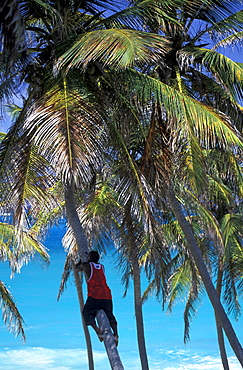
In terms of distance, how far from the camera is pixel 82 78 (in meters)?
10.2

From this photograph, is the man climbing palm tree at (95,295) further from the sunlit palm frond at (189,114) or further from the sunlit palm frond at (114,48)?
the sunlit palm frond at (114,48)

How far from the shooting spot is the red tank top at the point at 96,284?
29.5 ft

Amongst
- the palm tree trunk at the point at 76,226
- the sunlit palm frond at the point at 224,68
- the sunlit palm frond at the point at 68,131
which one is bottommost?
the palm tree trunk at the point at 76,226

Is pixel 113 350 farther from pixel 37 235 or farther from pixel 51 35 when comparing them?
pixel 37 235

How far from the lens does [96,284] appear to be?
9023 mm

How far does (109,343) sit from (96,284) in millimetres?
925

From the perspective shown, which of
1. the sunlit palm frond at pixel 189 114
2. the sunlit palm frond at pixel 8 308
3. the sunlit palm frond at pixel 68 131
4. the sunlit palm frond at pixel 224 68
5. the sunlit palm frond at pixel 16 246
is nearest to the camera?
the sunlit palm frond at pixel 68 131

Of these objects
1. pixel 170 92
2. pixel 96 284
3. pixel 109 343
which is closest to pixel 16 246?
pixel 96 284

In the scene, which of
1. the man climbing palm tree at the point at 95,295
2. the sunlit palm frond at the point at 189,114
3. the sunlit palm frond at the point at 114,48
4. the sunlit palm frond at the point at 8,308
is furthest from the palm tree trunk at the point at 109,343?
the sunlit palm frond at the point at 8,308

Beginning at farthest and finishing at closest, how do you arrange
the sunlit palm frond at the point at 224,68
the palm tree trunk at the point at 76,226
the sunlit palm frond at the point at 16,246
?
the sunlit palm frond at the point at 16,246
the sunlit palm frond at the point at 224,68
the palm tree trunk at the point at 76,226

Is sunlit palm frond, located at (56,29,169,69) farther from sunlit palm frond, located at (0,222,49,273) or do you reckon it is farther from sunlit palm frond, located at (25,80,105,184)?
sunlit palm frond, located at (0,222,49,273)

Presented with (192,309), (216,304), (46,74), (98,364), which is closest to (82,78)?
(46,74)

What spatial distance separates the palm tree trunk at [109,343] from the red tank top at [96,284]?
311 millimetres

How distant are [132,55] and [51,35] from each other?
260 cm
